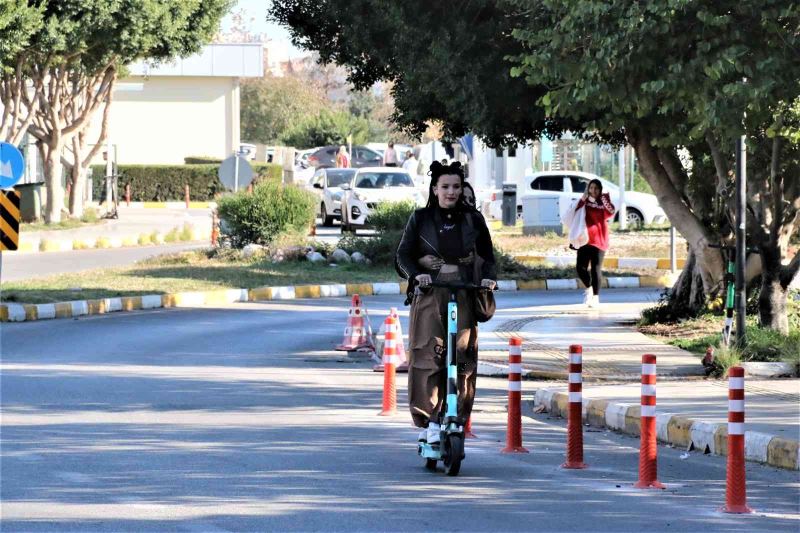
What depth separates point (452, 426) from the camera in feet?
31.0

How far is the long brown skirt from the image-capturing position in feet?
32.2

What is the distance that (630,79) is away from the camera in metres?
11.6

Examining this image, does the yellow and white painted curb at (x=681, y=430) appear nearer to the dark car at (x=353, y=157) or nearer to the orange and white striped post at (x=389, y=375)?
the orange and white striped post at (x=389, y=375)

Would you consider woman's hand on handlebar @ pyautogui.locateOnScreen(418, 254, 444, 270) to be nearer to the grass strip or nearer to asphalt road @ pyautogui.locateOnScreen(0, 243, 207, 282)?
the grass strip

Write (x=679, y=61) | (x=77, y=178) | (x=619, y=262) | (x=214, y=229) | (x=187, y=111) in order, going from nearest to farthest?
1. (x=679, y=61)
2. (x=619, y=262)
3. (x=214, y=229)
4. (x=77, y=178)
5. (x=187, y=111)

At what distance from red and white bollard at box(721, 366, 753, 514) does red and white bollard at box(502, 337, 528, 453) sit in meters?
2.35

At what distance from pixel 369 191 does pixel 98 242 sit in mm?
7311

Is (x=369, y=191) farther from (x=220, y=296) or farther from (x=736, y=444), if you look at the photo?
(x=736, y=444)

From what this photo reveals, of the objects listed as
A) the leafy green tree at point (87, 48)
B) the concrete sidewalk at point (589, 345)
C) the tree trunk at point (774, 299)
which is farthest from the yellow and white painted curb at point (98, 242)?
the tree trunk at point (774, 299)

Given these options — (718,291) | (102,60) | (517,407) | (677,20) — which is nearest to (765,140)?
(718,291)

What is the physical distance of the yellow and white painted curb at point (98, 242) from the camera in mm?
36000

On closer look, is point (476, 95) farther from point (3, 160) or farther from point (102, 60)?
point (102, 60)

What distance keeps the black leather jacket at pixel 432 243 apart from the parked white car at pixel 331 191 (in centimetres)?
3447

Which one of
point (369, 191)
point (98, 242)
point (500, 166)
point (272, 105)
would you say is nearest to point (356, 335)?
point (98, 242)
